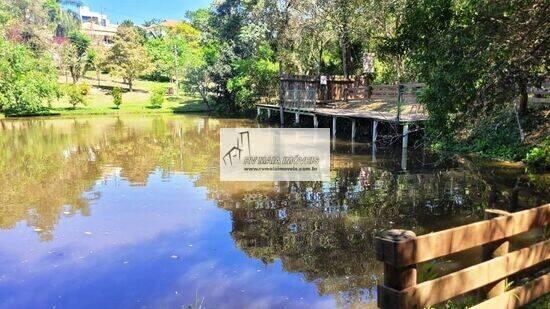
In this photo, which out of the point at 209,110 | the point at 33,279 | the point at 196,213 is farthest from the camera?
the point at 209,110

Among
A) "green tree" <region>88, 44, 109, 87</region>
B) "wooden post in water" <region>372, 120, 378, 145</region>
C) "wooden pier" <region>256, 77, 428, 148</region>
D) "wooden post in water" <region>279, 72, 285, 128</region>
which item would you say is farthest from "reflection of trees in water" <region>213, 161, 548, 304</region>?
"green tree" <region>88, 44, 109, 87</region>

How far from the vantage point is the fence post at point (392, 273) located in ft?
8.14

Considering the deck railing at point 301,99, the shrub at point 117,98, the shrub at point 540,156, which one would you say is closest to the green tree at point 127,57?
the shrub at point 117,98

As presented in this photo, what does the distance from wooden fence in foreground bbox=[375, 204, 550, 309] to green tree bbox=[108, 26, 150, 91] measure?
4237 cm

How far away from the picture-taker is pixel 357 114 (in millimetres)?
19953

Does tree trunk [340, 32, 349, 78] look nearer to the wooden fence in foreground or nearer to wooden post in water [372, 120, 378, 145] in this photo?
wooden post in water [372, 120, 378, 145]

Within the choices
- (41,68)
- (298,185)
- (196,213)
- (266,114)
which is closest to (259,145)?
(298,185)

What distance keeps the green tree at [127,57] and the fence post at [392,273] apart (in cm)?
4254

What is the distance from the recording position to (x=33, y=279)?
6.07 meters

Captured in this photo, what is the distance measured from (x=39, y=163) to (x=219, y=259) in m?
11.1

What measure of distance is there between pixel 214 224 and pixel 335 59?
76.4 ft

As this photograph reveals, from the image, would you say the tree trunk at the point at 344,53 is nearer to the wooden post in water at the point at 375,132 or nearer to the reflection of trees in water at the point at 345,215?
the wooden post in water at the point at 375,132

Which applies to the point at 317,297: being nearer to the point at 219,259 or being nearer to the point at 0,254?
the point at 219,259

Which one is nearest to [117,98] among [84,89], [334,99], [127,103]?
[127,103]
